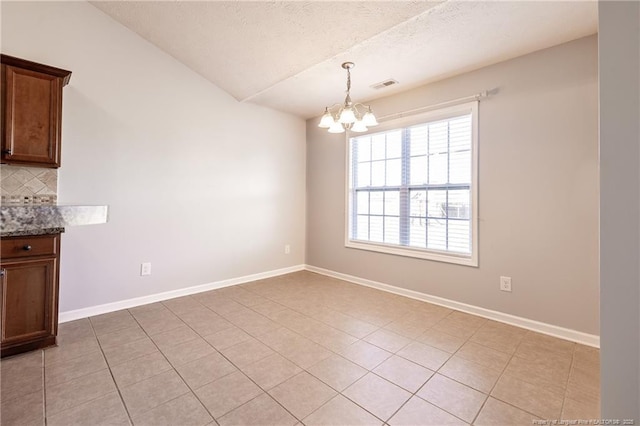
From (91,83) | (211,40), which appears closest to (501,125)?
(211,40)

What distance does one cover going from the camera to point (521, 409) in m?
1.56

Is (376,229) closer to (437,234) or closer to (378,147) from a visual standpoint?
(437,234)

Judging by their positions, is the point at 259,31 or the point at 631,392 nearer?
the point at 631,392

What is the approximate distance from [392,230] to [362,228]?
0.47 metres

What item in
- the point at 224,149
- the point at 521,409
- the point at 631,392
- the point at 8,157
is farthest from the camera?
the point at 224,149

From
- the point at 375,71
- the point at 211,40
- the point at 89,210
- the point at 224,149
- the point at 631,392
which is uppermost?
the point at 211,40

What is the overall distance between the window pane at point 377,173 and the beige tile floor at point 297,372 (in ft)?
5.33

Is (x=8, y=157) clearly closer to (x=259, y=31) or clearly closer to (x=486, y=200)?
(x=259, y=31)

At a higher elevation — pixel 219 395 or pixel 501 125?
pixel 501 125

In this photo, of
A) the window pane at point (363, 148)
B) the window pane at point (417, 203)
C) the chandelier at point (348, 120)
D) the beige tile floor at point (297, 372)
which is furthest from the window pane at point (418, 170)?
the beige tile floor at point (297, 372)

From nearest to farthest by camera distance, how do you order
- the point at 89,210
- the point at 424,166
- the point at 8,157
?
the point at 89,210
the point at 8,157
the point at 424,166

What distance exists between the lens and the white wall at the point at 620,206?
91 centimetres

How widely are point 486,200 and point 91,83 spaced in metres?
3.81

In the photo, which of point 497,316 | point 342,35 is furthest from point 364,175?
point 497,316
